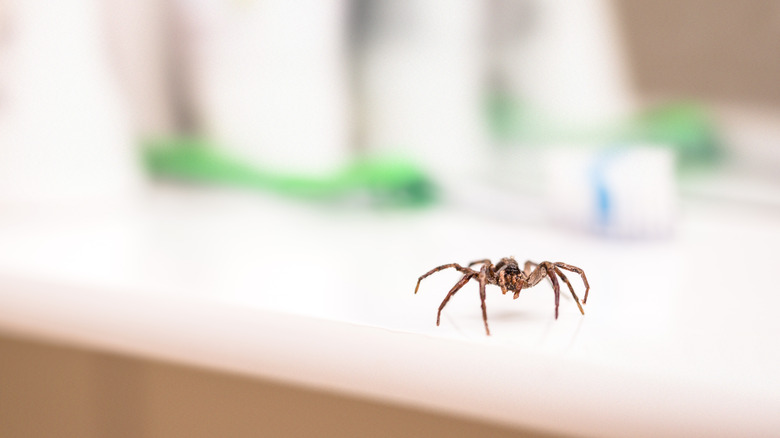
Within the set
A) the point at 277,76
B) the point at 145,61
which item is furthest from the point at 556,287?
the point at 145,61

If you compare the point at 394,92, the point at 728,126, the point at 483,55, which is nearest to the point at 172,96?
the point at 394,92

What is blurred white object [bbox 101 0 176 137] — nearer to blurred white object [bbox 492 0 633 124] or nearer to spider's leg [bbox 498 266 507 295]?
blurred white object [bbox 492 0 633 124]

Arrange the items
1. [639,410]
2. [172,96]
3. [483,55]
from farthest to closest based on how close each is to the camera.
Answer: [172,96] → [483,55] → [639,410]

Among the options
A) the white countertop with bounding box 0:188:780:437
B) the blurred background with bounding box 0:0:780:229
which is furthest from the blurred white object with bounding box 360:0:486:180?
the white countertop with bounding box 0:188:780:437

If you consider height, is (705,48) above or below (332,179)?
above

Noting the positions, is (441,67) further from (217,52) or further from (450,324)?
(450,324)

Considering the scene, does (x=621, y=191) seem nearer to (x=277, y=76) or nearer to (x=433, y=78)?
(x=433, y=78)

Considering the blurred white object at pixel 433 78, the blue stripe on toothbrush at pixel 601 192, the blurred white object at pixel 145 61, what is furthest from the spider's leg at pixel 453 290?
the blurred white object at pixel 145 61
